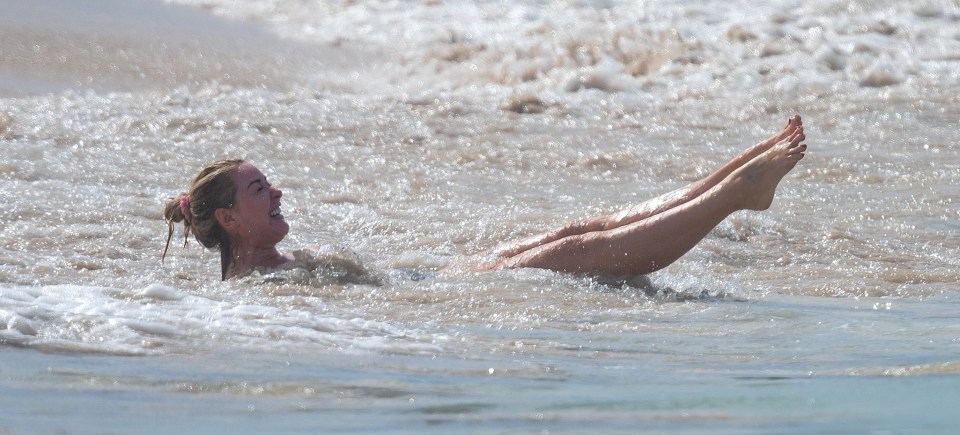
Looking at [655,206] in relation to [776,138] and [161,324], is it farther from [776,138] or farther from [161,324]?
[161,324]

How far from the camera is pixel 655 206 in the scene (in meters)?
5.02

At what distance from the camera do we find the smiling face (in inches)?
211

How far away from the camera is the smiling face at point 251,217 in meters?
5.35

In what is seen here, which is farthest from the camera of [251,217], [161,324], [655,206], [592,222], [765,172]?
[251,217]

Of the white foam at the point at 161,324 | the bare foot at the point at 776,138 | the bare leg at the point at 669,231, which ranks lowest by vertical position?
the white foam at the point at 161,324

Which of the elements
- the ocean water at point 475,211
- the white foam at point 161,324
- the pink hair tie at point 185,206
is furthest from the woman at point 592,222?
the white foam at point 161,324

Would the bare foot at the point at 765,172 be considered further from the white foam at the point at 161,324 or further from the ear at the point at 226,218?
the ear at the point at 226,218

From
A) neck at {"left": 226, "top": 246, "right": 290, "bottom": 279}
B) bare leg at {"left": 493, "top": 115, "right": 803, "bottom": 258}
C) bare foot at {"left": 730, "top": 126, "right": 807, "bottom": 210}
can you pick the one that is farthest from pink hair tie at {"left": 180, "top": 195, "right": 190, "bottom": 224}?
bare foot at {"left": 730, "top": 126, "right": 807, "bottom": 210}

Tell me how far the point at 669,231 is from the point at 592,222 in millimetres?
502

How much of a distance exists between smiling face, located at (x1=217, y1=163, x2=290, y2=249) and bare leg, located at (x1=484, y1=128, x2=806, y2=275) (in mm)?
973

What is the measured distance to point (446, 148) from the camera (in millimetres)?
8430

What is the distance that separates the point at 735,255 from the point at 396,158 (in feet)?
9.48

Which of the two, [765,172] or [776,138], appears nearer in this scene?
[765,172]

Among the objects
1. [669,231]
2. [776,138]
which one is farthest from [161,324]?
[776,138]
